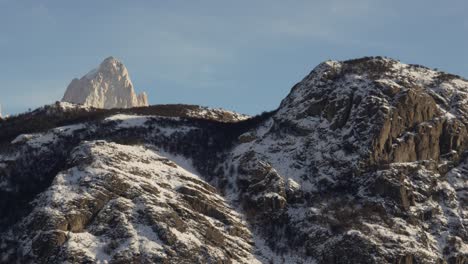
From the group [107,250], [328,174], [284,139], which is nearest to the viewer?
[107,250]

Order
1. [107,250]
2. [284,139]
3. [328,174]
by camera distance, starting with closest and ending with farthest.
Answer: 1. [107,250]
2. [328,174]
3. [284,139]

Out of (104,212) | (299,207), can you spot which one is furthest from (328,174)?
(104,212)

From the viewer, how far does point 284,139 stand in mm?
196125

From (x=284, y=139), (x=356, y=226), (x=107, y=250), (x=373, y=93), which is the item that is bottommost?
(x=107, y=250)

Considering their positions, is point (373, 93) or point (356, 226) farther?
point (373, 93)

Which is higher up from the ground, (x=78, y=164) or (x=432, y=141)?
(x=432, y=141)

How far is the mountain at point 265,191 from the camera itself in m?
159

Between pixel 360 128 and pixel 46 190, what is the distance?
62.1 meters

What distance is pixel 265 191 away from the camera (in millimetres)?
179875

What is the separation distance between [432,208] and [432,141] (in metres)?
19.5

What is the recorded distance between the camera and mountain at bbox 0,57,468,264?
159 metres

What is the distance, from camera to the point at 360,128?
190 m

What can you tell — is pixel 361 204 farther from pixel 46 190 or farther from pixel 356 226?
pixel 46 190

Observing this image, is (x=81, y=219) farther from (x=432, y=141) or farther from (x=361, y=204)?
(x=432, y=141)
